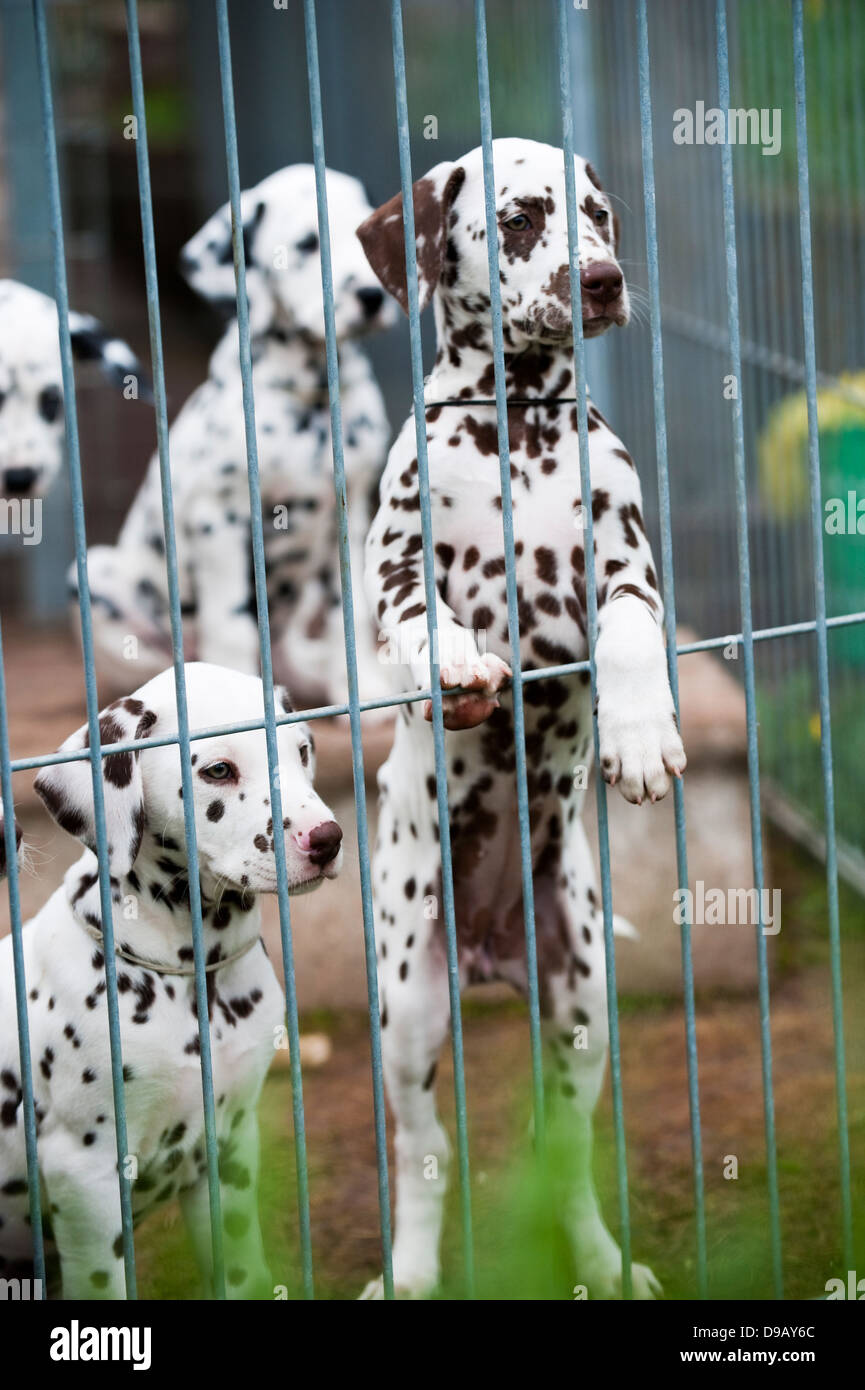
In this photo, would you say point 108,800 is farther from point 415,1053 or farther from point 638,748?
point 415,1053

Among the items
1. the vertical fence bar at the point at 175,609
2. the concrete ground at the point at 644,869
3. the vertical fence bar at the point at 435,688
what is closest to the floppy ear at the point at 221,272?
the concrete ground at the point at 644,869

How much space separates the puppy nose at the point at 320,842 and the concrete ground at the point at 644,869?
217 cm

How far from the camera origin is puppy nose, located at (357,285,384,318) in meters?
4.51

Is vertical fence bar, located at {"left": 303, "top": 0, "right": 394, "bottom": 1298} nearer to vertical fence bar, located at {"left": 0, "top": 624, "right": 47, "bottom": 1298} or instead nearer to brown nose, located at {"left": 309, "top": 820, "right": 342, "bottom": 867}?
brown nose, located at {"left": 309, "top": 820, "right": 342, "bottom": 867}

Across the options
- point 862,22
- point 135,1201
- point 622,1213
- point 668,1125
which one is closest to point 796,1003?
point 668,1125

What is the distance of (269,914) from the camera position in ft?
15.6

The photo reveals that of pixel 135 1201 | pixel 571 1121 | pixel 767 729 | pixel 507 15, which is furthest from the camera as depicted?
pixel 507 15

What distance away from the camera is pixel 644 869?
5.02m

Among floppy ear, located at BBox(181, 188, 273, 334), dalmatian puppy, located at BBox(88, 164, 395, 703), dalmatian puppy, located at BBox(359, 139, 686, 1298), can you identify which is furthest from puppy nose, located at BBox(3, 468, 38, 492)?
dalmatian puppy, located at BBox(359, 139, 686, 1298)

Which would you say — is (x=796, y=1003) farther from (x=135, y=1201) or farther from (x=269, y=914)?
(x=135, y=1201)

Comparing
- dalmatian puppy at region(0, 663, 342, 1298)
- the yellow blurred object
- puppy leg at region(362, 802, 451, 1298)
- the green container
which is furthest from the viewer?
the yellow blurred object

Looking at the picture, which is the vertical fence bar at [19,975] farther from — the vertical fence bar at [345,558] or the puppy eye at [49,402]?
the puppy eye at [49,402]

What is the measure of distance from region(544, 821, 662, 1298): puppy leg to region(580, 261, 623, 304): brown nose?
1198 millimetres

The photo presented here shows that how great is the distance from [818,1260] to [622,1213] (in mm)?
911
